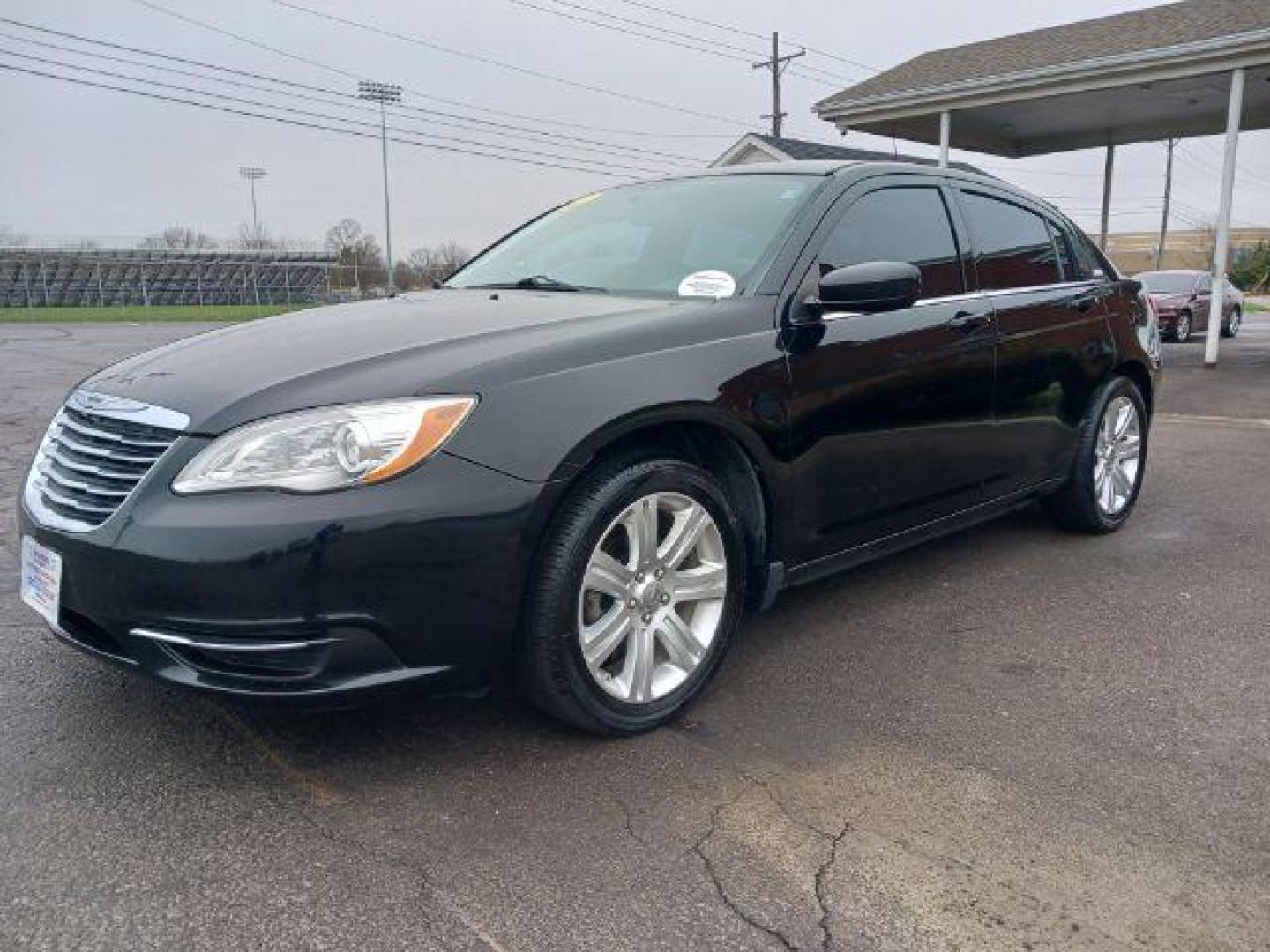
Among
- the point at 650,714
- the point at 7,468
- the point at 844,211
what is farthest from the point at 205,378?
the point at 7,468

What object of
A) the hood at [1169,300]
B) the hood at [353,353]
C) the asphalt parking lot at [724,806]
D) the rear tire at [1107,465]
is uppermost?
the hood at [353,353]

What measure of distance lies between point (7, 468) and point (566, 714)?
17.5 ft

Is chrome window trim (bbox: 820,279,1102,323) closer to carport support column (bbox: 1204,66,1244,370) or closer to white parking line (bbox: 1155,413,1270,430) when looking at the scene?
white parking line (bbox: 1155,413,1270,430)

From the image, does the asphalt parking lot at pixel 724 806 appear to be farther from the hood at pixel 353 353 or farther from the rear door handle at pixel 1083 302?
the rear door handle at pixel 1083 302

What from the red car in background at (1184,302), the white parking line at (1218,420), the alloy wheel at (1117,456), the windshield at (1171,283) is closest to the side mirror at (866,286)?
the alloy wheel at (1117,456)

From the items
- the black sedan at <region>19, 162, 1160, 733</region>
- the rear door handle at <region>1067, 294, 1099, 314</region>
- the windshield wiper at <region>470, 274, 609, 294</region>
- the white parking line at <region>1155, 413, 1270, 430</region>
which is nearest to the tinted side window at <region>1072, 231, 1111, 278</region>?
the rear door handle at <region>1067, 294, 1099, 314</region>

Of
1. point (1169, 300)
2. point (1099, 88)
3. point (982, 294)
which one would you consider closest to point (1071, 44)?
point (1099, 88)

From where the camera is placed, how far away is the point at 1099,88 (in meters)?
13.5

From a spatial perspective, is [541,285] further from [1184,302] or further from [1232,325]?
[1232,325]

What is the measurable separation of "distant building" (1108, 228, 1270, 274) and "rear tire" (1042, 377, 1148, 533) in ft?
218

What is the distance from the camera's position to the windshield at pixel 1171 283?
2016cm

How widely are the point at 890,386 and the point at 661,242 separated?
3.10 feet

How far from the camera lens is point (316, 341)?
118 inches

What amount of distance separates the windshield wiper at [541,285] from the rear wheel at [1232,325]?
21538 mm
